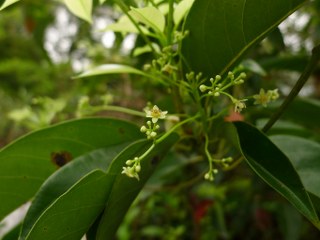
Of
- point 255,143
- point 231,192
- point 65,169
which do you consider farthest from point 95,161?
point 231,192

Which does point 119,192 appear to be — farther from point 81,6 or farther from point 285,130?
point 285,130

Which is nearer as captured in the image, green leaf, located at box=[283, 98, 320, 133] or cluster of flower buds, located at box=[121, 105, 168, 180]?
cluster of flower buds, located at box=[121, 105, 168, 180]

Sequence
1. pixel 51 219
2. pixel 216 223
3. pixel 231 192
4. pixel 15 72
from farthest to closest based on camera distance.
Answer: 1. pixel 15 72
2. pixel 231 192
3. pixel 216 223
4. pixel 51 219

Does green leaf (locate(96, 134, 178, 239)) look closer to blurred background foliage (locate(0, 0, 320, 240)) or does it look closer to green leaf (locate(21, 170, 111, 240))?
green leaf (locate(21, 170, 111, 240))

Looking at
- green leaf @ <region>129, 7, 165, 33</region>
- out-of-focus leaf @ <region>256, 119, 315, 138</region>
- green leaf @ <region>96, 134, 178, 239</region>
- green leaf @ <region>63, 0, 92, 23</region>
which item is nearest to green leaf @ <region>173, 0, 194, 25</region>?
green leaf @ <region>129, 7, 165, 33</region>

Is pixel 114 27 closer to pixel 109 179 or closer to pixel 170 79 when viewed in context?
pixel 170 79
